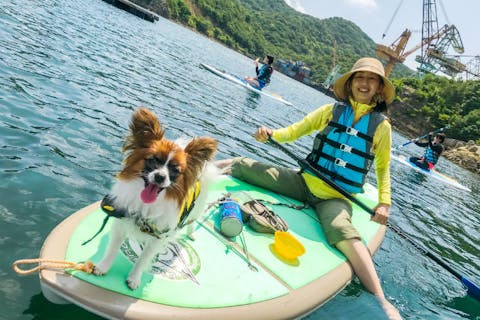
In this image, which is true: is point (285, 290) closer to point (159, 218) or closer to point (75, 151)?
point (159, 218)

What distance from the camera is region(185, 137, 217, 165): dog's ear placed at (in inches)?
105

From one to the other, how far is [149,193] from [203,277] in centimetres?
133

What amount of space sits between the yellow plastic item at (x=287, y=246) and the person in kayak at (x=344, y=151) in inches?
27.9

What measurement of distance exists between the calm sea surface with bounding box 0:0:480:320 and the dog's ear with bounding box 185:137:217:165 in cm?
170

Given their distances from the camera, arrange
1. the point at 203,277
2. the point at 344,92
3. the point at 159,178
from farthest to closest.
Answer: the point at 344,92 < the point at 203,277 < the point at 159,178

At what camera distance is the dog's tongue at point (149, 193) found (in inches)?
102

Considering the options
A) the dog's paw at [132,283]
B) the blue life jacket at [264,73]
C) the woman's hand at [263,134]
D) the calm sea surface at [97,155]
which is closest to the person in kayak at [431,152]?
the calm sea surface at [97,155]

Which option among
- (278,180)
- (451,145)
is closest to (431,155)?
(278,180)

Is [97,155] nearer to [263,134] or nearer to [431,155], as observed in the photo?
[263,134]

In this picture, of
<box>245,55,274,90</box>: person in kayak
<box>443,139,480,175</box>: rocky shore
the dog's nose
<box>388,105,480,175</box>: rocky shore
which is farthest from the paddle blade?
<box>443,139,480,175</box>: rocky shore

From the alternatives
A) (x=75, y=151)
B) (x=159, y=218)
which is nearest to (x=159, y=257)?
(x=159, y=218)

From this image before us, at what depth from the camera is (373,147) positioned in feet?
17.3

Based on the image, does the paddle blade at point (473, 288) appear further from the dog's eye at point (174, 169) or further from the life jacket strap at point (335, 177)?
the dog's eye at point (174, 169)

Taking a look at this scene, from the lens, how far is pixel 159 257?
360 centimetres
